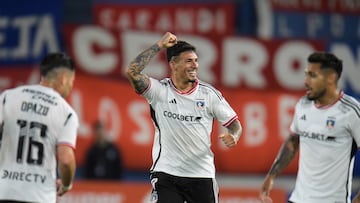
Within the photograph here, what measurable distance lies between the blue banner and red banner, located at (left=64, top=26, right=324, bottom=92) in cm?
31

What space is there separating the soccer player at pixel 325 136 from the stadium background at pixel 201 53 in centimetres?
650

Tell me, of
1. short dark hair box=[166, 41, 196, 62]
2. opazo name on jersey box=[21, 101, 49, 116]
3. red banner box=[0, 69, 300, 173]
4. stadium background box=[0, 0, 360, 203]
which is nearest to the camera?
opazo name on jersey box=[21, 101, 49, 116]

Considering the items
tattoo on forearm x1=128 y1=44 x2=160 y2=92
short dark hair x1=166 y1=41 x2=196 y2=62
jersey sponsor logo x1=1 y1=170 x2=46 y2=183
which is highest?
short dark hair x1=166 y1=41 x2=196 y2=62

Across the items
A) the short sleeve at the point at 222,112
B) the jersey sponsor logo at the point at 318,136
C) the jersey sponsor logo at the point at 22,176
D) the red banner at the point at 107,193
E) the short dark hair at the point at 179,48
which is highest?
the short dark hair at the point at 179,48

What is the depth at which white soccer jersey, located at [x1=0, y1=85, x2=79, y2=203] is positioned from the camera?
7.75m

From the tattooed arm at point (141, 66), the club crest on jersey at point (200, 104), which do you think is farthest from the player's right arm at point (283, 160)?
the tattooed arm at point (141, 66)

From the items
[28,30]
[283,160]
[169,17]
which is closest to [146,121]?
[169,17]

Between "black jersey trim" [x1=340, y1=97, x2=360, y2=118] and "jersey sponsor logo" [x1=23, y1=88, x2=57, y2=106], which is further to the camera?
"black jersey trim" [x1=340, y1=97, x2=360, y2=118]

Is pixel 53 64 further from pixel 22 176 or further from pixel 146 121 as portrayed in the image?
pixel 146 121

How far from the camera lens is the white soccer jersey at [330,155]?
9.00 m

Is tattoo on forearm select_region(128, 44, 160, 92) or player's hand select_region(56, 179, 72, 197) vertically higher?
tattoo on forearm select_region(128, 44, 160, 92)

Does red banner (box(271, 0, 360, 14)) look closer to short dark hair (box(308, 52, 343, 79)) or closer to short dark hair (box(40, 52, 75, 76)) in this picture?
short dark hair (box(308, 52, 343, 79))

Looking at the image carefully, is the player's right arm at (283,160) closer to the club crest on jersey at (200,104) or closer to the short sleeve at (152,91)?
the club crest on jersey at (200,104)

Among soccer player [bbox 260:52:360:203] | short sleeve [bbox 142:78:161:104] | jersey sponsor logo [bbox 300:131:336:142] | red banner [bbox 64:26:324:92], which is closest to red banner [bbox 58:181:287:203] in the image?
red banner [bbox 64:26:324:92]
